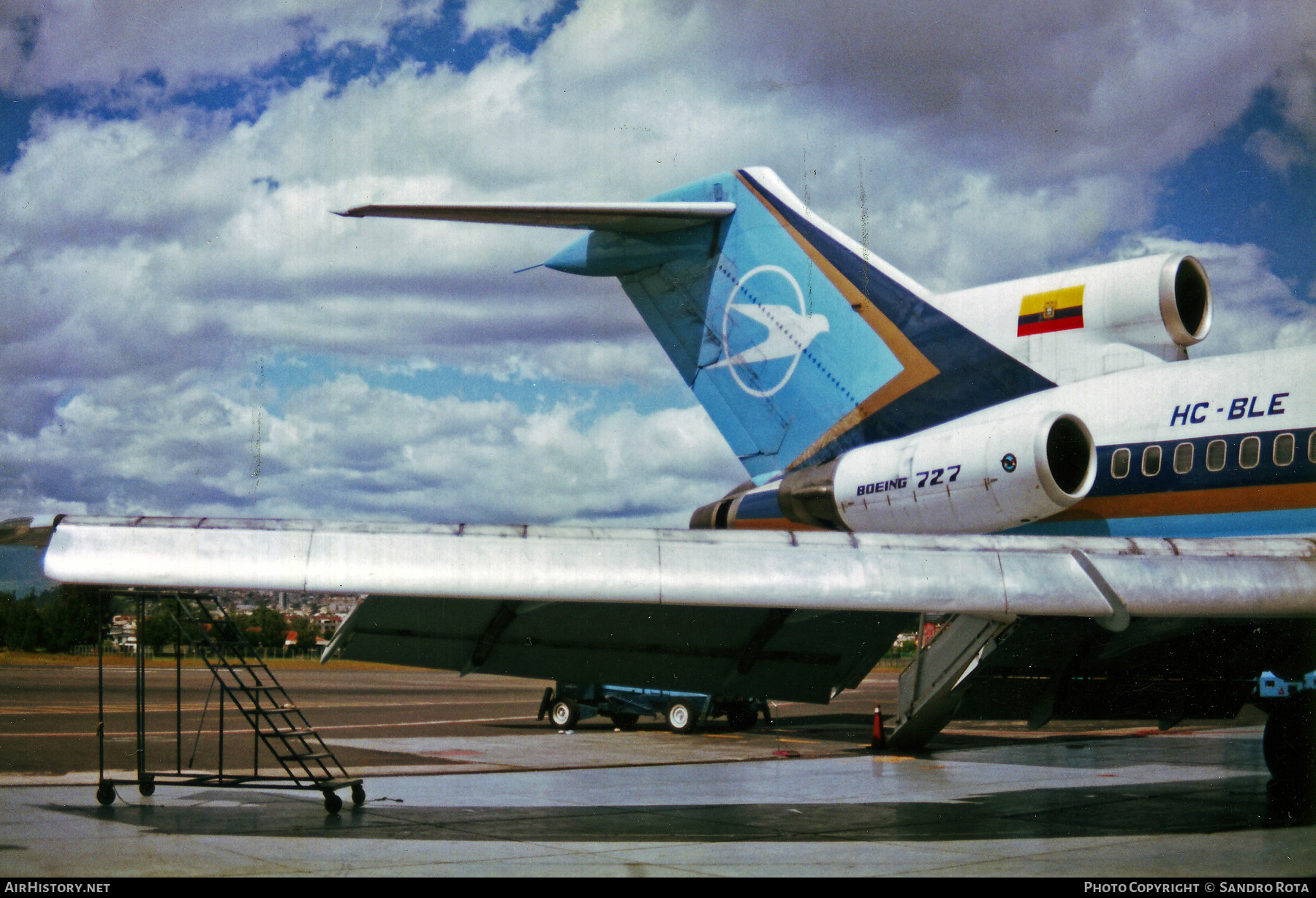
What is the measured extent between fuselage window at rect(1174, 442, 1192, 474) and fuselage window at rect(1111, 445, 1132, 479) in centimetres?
45

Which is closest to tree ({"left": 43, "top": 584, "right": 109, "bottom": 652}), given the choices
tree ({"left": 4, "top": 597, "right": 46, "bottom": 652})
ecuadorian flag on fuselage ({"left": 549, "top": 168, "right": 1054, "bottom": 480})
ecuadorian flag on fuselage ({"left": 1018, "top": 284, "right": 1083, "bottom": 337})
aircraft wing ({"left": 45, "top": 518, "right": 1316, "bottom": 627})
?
tree ({"left": 4, "top": 597, "right": 46, "bottom": 652})

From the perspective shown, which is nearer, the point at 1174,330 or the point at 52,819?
the point at 52,819

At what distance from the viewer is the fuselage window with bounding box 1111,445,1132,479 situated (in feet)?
34.9

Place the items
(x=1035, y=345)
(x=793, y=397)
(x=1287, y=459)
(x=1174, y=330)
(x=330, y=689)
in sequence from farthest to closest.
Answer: (x=330, y=689) → (x=793, y=397) → (x=1035, y=345) → (x=1174, y=330) → (x=1287, y=459)

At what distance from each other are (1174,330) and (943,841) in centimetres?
518

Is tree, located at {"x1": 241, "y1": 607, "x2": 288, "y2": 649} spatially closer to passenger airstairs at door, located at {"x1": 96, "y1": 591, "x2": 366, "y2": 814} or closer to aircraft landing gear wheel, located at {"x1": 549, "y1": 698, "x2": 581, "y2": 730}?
aircraft landing gear wheel, located at {"x1": 549, "y1": 698, "x2": 581, "y2": 730}

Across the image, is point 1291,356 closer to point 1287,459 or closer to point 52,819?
point 1287,459

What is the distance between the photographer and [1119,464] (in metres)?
10.7

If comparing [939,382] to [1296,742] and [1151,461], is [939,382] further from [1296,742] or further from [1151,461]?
[1296,742]

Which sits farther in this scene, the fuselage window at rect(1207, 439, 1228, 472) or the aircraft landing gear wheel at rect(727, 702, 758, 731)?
the aircraft landing gear wheel at rect(727, 702, 758, 731)

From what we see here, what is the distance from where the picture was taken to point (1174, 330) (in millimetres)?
10852

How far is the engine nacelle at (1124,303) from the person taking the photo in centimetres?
1085

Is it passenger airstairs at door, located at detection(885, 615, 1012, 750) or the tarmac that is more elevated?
passenger airstairs at door, located at detection(885, 615, 1012, 750)
